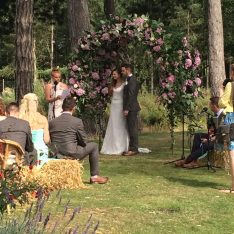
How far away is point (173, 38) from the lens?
13.2 m

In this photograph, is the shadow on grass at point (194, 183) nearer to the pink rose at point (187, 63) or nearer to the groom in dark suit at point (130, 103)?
the groom in dark suit at point (130, 103)

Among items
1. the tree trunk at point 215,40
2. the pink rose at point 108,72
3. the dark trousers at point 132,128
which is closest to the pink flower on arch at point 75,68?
the pink rose at point 108,72

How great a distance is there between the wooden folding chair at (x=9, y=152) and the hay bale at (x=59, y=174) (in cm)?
58

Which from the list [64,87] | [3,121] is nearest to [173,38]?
[64,87]

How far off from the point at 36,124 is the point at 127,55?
5681 mm

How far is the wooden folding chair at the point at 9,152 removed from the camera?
738 centimetres

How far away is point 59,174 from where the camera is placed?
8453 mm

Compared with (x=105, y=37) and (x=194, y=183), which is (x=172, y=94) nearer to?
(x=105, y=37)

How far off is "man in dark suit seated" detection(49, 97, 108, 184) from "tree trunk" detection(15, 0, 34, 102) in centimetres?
434

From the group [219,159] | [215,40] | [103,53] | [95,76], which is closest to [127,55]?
[103,53]

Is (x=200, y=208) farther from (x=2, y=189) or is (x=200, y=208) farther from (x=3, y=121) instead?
(x=2, y=189)

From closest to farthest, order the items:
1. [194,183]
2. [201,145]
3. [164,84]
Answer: [194,183], [201,145], [164,84]

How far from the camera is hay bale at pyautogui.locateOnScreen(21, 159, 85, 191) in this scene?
8242mm

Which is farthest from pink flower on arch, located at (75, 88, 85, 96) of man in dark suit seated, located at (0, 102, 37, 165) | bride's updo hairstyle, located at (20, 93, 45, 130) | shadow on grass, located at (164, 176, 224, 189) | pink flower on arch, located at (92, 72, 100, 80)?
man in dark suit seated, located at (0, 102, 37, 165)
